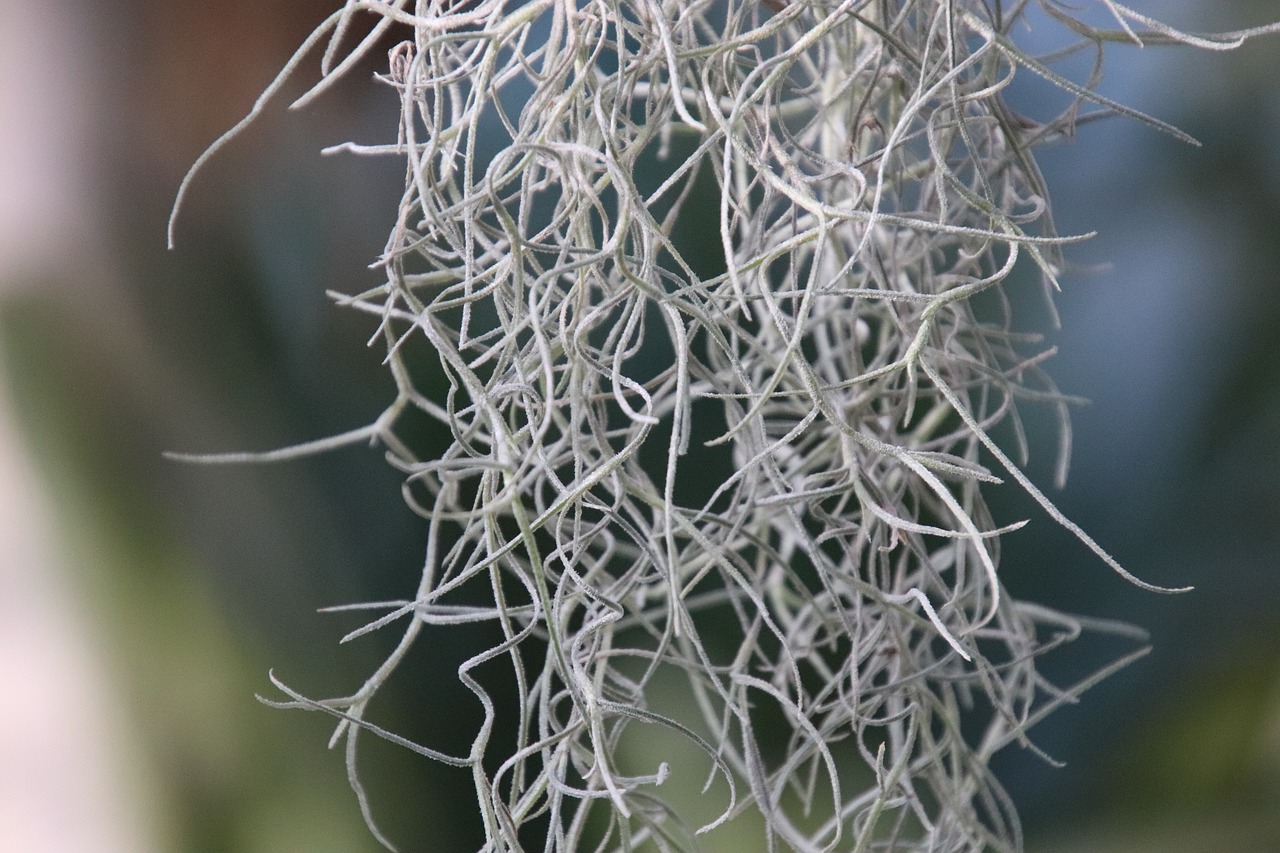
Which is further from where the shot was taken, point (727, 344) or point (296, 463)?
point (296, 463)

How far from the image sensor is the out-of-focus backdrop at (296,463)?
26.9 inches

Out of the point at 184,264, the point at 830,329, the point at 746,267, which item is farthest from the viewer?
the point at 184,264

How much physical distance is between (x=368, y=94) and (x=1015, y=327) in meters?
0.48

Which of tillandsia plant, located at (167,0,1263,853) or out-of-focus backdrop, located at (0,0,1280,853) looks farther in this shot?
out-of-focus backdrop, located at (0,0,1280,853)

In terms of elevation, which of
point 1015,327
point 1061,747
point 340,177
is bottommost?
point 1061,747

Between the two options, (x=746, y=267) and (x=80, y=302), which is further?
(x=80, y=302)

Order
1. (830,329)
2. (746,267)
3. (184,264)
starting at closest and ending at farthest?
(746,267), (830,329), (184,264)

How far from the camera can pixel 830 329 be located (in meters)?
0.58

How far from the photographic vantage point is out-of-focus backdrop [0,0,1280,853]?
68cm

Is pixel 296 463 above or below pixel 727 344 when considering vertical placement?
below

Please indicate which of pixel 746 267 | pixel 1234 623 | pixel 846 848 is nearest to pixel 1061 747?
pixel 1234 623

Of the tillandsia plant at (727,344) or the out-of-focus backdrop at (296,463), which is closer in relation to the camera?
the tillandsia plant at (727,344)

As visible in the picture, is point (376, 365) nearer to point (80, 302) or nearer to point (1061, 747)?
point (80, 302)

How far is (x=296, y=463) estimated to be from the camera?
74 centimetres
